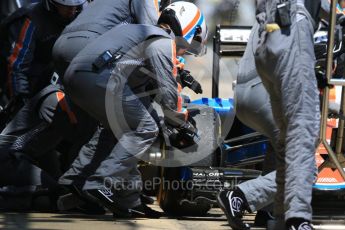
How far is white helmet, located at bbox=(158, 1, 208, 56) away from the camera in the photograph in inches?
285

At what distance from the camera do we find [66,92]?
Result: 23.1ft

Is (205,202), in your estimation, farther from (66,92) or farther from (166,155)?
(66,92)

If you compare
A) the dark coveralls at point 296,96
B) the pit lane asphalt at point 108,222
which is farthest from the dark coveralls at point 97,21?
the dark coveralls at point 296,96

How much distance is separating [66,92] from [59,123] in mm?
494

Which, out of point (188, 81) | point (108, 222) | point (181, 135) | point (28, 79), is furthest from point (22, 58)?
point (108, 222)

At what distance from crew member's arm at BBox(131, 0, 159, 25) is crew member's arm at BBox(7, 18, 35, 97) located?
108cm

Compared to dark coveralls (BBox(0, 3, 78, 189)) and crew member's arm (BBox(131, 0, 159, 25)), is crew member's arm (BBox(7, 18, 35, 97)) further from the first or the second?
crew member's arm (BBox(131, 0, 159, 25))

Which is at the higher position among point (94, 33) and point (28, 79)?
point (94, 33)

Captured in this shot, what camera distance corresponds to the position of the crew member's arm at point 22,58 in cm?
770

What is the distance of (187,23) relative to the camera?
725 centimetres

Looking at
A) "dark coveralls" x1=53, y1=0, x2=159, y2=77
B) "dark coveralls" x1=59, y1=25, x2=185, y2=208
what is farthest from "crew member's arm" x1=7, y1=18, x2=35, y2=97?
"dark coveralls" x1=59, y1=25, x2=185, y2=208

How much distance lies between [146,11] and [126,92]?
738 millimetres

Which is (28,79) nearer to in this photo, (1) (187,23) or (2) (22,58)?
(2) (22,58)

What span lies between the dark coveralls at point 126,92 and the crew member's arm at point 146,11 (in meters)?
0.24
